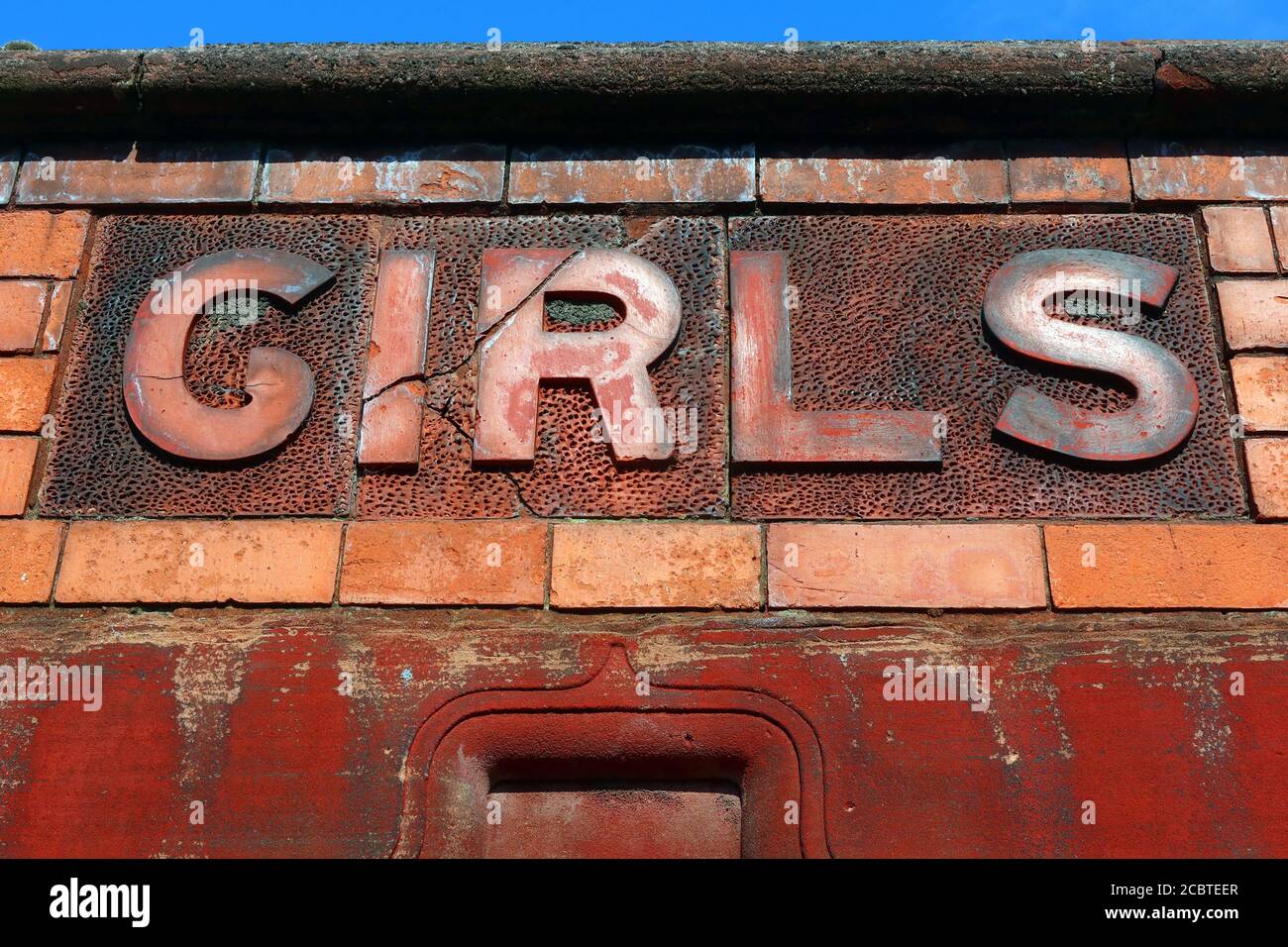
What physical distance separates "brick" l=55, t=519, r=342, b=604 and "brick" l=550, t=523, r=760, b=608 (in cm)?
64

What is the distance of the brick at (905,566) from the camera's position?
9.87ft

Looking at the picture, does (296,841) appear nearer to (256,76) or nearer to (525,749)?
(525,749)

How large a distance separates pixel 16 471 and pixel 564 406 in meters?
1.56

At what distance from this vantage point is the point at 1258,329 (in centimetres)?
331

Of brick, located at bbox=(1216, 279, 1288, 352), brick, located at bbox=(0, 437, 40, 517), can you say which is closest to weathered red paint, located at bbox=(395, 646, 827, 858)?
brick, located at bbox=(0, 437, 40, 517)

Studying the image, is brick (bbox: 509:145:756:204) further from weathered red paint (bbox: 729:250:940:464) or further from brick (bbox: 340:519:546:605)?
brick (bbox: 340:519:546:605)

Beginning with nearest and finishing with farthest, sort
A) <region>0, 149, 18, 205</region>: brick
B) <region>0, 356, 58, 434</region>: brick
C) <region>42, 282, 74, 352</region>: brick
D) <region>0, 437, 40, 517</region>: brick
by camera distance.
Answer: <region>0, 437, 40, 517</region>: brick
<region>0, 356, 58, 434</region>: brick
<region>42, 282, 74, 352</region>: brick
<region>0, 149, 18, 205</region>: brick

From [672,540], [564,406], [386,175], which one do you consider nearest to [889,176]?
[564,406]

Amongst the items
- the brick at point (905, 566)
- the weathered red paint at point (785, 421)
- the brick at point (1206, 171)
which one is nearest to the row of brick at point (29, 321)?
the weathered red paint at point (785, 421)

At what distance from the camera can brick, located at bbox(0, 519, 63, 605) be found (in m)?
3.10

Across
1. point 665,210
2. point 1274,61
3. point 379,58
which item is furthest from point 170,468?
point 1274,61

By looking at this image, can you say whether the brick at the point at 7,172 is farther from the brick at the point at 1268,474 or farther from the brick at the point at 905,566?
the brick at the point at 1268,474

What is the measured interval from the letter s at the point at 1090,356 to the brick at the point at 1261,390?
0.14 metres

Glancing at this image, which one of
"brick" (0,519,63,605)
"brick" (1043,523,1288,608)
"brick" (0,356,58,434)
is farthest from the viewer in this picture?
"brick" (0,356,58,434)
